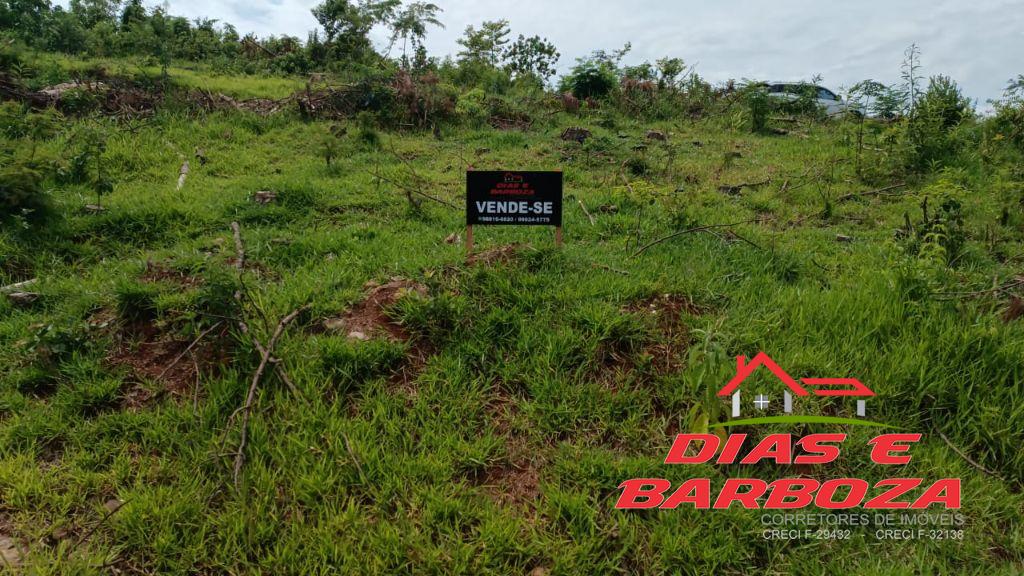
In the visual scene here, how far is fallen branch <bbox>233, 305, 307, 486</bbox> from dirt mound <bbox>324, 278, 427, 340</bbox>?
0.78ft

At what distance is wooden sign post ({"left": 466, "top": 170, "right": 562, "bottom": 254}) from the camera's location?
3314 millimetres

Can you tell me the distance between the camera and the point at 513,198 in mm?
3336

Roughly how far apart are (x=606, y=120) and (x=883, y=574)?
10.1 m

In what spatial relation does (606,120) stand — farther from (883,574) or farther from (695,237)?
(883,574)

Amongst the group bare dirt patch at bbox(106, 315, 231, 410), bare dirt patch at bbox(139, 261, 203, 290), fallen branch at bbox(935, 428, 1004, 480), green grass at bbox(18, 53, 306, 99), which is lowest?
fallen branch at bbox(935, 428, 1004, 480)

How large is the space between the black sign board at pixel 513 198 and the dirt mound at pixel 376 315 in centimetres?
68

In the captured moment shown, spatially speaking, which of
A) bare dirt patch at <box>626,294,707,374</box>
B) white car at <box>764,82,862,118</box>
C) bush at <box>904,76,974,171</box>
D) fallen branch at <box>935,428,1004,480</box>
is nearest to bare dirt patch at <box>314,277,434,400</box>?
bare dirt patch at <box>626,294,707,374</box>

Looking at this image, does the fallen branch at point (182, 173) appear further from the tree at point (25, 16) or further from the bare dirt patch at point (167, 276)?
the tree at point (25, 16)

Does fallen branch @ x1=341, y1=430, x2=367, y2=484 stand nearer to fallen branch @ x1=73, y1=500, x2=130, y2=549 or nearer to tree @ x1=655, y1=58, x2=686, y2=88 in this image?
fallen branch @ x1=73, y1=500, x2=130, y2=549

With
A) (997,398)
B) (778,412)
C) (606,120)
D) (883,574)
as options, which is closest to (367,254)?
(778,412)

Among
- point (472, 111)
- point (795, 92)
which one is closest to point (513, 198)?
point (472, 111)

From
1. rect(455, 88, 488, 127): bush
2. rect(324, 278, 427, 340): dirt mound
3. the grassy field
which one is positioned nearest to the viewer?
the grassy field

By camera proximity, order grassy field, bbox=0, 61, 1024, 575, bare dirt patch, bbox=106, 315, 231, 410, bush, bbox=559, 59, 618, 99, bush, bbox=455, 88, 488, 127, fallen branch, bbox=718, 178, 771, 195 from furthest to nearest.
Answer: bush, bbox=559, 59, 618, 99 < bush, bbox=455, 88, 488, 127 < fallen branch, bbox=718, 178, 771, 195 < bare dirt patch, bbox=106, 315, 231, 410 < grassy field, bbox=0, 61, 1024, 575

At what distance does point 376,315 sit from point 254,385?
82cm
